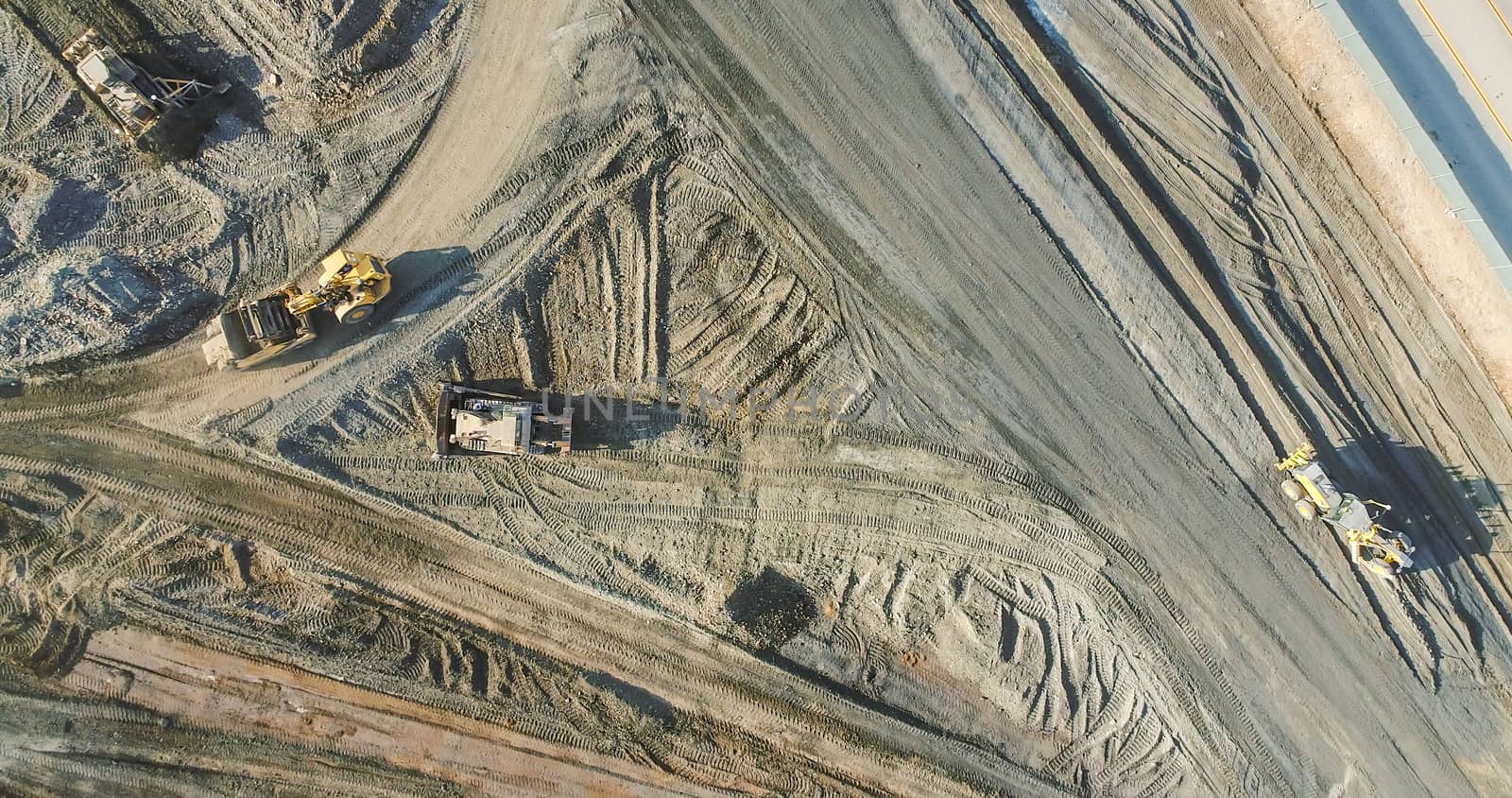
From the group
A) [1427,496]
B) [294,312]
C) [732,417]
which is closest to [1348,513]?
[1427,496]

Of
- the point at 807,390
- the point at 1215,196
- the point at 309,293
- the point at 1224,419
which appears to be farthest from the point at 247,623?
the point at 1215,196

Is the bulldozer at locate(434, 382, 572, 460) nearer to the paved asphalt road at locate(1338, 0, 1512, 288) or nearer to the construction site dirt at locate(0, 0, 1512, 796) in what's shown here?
the construction site dirt at locate(0, 0, 1512, 796)

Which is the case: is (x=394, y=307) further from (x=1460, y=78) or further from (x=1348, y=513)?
(x=1460, y=78)

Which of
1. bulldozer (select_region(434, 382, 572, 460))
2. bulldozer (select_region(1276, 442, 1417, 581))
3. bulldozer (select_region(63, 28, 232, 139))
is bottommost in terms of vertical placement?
bulldozer (select_region(434, 382, 572, 460))

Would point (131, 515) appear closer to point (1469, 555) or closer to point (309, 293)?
point (309, 293)

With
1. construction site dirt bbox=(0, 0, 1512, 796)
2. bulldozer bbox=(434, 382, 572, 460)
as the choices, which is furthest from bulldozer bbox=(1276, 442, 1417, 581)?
bulldozer bbox=(434, 382, 572, 460)

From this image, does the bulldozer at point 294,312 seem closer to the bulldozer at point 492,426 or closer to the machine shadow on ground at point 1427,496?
the bulldozer at point 492,426
